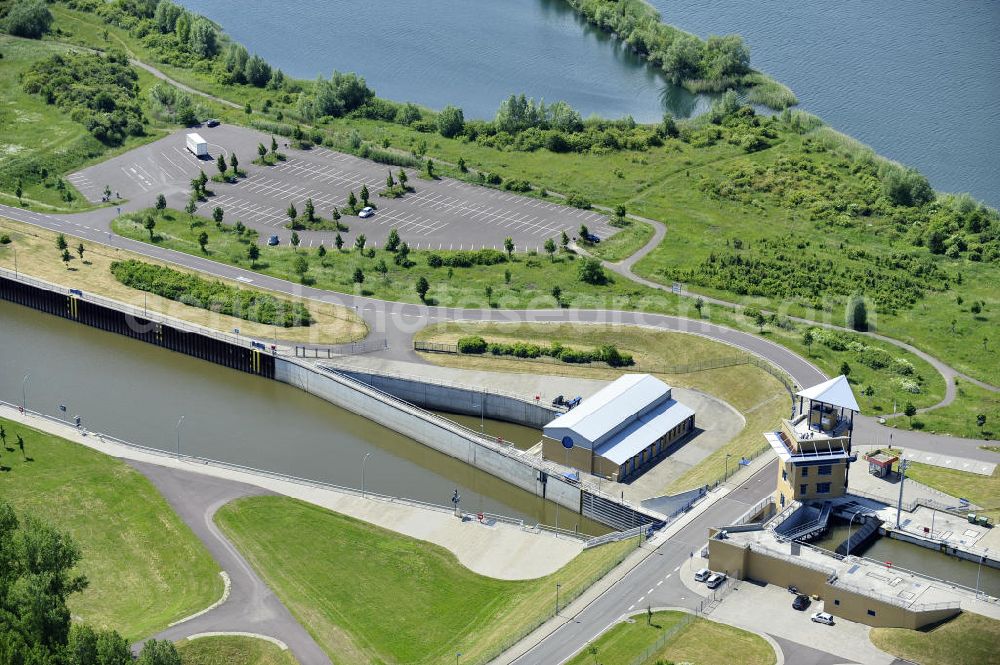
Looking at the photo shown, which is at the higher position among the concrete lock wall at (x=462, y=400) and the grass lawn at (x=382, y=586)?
the concrete lock wall at (x=462, y=400)

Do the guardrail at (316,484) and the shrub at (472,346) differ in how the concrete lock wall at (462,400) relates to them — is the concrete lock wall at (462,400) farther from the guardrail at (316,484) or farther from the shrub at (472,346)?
the guardrail at (316,484)

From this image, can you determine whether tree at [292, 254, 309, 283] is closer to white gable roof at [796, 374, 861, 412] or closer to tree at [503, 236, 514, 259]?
tree at [503, 236, 514, 259]

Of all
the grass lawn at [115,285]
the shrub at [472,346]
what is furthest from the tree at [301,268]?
the shrub at [472,346]

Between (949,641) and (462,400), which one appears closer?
(949,641)

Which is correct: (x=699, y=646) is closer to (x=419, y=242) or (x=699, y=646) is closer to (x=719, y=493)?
(x=719, y=493)

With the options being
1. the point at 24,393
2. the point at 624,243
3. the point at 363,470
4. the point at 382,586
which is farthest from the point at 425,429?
the point at 624,243

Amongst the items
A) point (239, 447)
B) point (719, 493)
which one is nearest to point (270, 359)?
point (239, 447)

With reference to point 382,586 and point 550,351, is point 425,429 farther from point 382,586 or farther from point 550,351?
point 382,586

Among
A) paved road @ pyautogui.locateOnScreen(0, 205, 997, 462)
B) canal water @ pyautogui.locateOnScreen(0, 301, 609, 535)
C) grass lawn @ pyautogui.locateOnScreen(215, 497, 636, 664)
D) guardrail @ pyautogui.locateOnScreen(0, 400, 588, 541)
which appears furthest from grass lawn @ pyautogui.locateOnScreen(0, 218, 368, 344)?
grass lawn @ pyautogui.locateOnScreen(215, 497, 636, 664)
